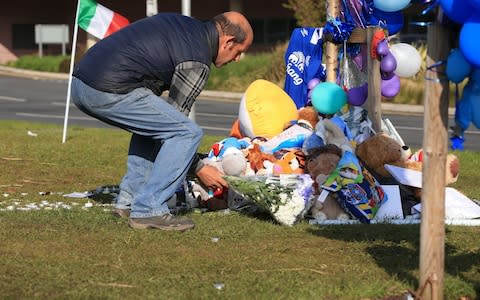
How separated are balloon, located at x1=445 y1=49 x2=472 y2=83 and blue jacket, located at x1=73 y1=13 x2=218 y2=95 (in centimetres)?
226

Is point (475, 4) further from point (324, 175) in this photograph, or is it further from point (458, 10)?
point (324, 175)

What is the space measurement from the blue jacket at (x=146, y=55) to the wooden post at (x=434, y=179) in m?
2.19

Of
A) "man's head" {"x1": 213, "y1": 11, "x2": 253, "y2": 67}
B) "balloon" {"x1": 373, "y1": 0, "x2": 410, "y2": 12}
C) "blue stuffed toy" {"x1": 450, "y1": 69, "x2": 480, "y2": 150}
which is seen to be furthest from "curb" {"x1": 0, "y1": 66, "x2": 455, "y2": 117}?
"blue stuffed toy" {"x1": 450, "y1": 69, "x2": 480, "y2": 150}

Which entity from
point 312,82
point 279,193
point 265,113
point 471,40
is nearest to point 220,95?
point 312,82

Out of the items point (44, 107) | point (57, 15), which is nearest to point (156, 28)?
point (44, 107)

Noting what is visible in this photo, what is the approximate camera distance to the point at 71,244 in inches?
244

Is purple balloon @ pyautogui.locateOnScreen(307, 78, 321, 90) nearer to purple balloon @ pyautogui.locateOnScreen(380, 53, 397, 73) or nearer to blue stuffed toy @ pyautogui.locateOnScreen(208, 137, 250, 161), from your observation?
blue stuffed toy @ pyautogui.locateOnScreen(208, 137, 250, 161)

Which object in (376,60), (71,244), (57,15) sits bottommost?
(57,15)

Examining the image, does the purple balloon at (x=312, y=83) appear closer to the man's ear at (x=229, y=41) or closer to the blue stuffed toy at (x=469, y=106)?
the man's ear at (x=229, y=41)

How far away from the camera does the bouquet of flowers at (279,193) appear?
6.91 metres

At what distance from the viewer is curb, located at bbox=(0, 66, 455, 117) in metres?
23.7

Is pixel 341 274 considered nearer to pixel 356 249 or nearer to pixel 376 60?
pixel 356 249

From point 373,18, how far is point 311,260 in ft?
10.7

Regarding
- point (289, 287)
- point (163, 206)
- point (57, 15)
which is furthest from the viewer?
point (57, 15)
